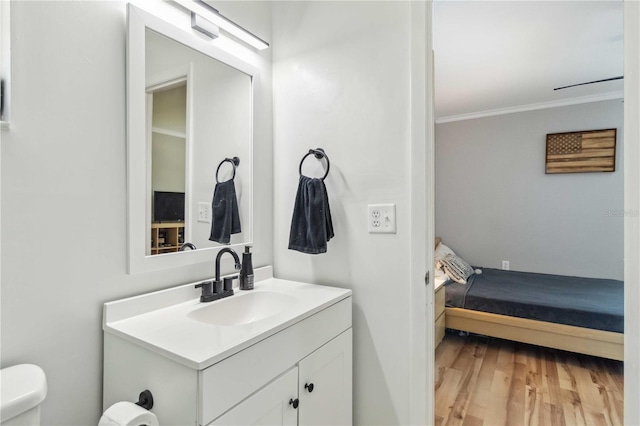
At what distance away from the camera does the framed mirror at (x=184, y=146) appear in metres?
1.07

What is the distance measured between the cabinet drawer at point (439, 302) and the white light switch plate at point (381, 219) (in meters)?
1.60

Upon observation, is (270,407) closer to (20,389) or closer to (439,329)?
(20,389)

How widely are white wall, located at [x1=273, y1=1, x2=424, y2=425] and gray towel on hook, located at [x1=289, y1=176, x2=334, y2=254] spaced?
79 millimetres

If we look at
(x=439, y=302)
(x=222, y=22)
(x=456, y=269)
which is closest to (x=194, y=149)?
(x=222, y=22)

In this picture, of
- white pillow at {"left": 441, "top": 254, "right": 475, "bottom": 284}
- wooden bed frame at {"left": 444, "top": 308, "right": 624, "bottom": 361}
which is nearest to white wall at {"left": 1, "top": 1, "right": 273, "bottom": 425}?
wooden bed frame at {"left": 444, "top": 308, "right": 624, "bottom": 361}

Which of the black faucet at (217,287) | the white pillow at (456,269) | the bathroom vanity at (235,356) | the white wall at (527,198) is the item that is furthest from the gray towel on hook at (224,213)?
the white wall at (527,198)

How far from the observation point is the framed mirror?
42.3 inches

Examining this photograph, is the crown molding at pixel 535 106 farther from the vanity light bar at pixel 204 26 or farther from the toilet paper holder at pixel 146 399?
the toilet paper holder at pixel 146 399

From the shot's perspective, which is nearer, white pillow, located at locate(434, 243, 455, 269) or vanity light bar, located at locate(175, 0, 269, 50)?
vanity light bar, located at locate(175, 0, 269, 50)

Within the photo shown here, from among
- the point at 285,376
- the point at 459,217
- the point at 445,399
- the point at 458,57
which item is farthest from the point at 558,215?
the point at 285,376

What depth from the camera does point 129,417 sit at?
77 centimetres

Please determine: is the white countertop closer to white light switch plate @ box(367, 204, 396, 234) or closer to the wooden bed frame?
white light switch plate @ box(367, 204, 396, 234)

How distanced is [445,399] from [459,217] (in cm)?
261

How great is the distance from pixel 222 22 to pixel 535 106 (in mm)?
3722
